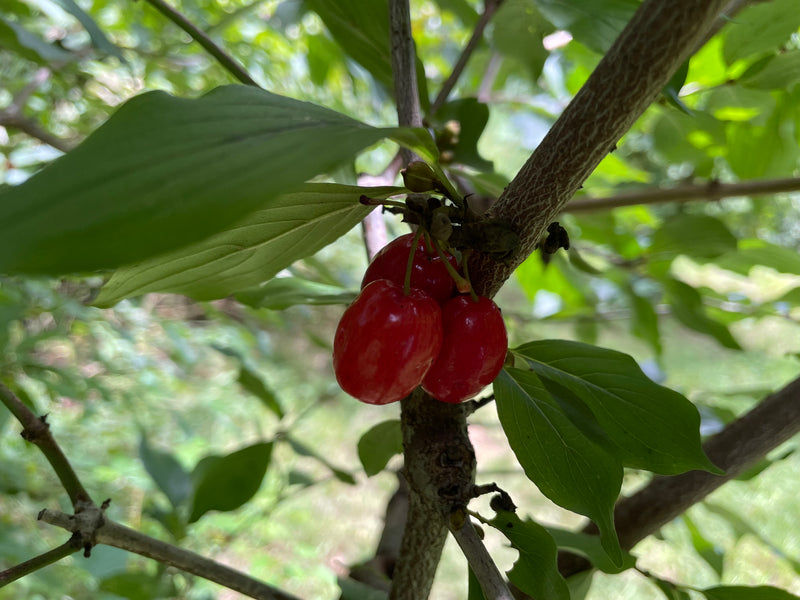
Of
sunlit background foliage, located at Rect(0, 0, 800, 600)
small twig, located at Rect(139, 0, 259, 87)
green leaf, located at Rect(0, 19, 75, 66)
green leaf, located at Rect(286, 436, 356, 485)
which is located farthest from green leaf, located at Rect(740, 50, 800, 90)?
green leaf, located at Rect(0, 19, 75, 66)

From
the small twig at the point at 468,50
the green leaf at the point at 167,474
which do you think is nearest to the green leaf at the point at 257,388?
the green leaf at the point at 167,474

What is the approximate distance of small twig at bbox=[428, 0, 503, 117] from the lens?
68 centimetres

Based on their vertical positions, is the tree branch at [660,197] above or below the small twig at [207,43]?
above

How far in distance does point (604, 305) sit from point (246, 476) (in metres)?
0.77

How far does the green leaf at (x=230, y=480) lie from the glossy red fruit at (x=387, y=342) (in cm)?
35

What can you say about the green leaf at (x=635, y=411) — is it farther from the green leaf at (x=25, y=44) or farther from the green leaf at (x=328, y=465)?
the green leaf at (x=25, y=44)

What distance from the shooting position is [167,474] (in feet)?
2.88

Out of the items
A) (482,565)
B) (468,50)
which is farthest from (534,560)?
(468,50)

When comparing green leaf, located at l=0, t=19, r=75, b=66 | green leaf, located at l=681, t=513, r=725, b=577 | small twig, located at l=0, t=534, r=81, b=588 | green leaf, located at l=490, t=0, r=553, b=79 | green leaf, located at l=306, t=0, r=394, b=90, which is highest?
green leaf, located at l=490, t=0, r=553, b=79

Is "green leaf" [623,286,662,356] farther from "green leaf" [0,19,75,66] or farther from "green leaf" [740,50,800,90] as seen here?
"green leaf" [0,19,75,66]

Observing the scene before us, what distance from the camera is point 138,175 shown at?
22cm

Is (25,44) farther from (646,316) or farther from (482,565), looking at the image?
(646,316)

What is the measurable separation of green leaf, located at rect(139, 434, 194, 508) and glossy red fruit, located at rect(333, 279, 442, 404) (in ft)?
1.88

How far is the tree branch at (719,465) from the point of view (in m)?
0.56
